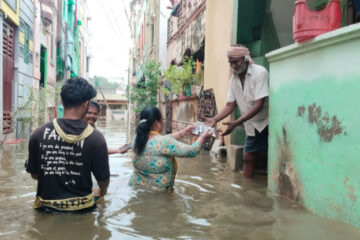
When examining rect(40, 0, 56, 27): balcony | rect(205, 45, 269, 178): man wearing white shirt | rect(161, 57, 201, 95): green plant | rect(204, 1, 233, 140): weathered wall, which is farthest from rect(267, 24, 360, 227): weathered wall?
rect(40, 0, 56, 27): balcony

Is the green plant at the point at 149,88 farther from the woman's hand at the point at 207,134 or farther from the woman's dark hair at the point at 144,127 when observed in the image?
the woman's dark hair at the point at 144,127

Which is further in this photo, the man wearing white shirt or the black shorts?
the black shorts

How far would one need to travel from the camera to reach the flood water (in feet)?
8.29

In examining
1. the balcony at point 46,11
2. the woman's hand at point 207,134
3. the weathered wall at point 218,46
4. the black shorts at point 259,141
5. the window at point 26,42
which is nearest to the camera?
the woman's hand at point 207,134

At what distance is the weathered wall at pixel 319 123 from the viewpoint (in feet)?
8.29

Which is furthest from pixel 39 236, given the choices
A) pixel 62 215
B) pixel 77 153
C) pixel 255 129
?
pixel 255 129

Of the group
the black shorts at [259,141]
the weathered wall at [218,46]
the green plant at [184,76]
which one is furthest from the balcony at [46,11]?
the black shorts at [259,141]

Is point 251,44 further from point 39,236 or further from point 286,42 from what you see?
point 39,236

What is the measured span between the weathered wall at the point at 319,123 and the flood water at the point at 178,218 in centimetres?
18

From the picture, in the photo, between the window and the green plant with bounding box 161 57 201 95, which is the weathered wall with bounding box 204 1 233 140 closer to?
the green plant with bounding box 161 57 201 95

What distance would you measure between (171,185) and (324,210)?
1477mm

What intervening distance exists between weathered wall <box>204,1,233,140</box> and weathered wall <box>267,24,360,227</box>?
8.77ft

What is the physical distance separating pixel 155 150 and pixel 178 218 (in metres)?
0.71

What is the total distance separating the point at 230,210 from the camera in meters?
3.22
